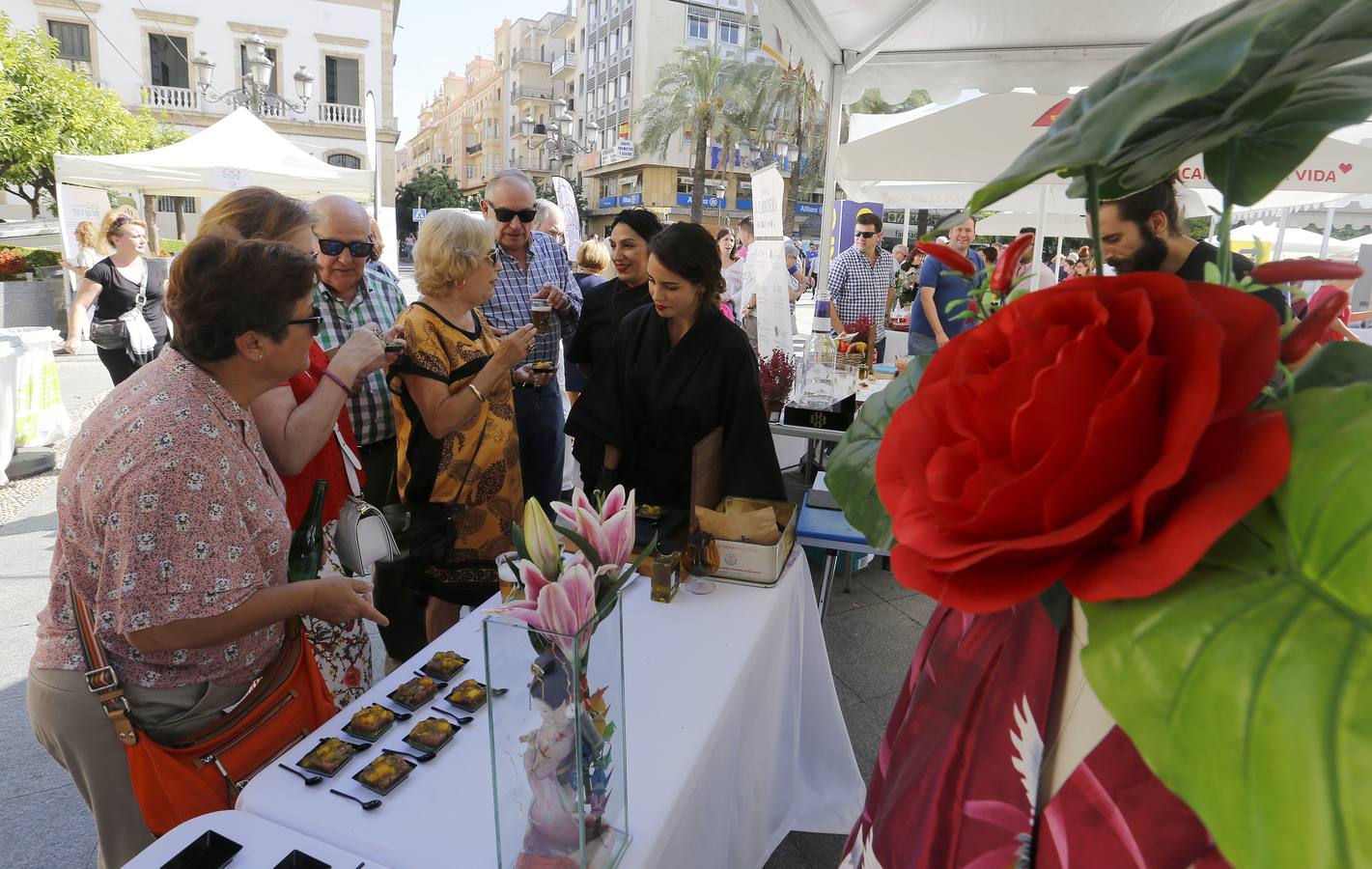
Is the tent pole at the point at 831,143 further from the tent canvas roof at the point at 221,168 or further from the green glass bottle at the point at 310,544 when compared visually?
the tent canvas roof at the point at 221,168

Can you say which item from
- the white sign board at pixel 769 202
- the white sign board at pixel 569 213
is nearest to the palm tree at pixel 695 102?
the white sign board at pixel 569 213

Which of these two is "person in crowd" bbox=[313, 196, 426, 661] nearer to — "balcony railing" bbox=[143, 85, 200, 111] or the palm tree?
the palm tree

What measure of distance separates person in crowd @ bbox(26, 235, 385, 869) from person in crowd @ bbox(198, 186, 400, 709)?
0.99 feet

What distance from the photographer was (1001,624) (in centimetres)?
51

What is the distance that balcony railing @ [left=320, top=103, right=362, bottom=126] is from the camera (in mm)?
30016

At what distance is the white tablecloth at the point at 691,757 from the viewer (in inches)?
47.4

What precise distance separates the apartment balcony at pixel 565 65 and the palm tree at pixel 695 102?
88.6 ft

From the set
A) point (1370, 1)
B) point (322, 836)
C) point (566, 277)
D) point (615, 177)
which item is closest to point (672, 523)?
point (322, 836)

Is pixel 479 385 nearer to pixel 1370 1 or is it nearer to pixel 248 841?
pixel 248 841

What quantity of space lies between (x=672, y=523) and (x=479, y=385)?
34.3 inches

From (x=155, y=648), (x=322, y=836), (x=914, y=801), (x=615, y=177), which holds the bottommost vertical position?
(x=322, y=836)

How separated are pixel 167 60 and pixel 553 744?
3735cm

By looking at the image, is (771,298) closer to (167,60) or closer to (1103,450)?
(1103,450)

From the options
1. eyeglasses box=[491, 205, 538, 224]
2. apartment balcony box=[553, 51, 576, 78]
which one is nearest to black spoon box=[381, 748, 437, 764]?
eyeglasses box=[491, 205, 538, 224]
